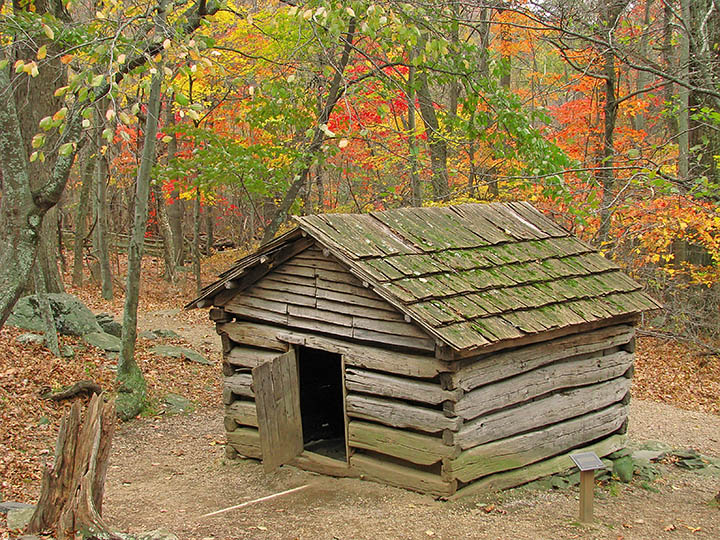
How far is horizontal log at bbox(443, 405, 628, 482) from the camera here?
25.8 ft

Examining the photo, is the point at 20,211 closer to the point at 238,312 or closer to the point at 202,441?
the point at 238,312

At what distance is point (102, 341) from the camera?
14195 millimetres

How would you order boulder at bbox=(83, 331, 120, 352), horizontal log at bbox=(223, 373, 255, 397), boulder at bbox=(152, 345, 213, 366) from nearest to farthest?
1. horizontal log at bbox=(223, 373, 255, 397)
2. boulder at bbox=(83, 331, 120, 352)
3. boulder at bbox=(152, 345, 213, 366)

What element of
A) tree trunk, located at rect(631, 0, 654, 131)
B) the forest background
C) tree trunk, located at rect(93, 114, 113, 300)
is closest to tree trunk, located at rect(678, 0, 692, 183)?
the forest background

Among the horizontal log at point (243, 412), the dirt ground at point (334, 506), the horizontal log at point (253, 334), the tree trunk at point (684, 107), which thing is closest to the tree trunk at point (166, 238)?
the dirt ground at point (334, 506)

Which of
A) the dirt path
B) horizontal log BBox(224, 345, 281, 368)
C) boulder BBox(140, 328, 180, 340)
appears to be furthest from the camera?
boulder BBox(140, 328, 180, 340)

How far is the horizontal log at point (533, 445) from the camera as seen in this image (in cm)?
788

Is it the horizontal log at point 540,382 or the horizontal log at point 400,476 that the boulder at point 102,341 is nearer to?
the horizontal log at point 400,476

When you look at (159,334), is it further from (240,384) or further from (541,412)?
(541,412)

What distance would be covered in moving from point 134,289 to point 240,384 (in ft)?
10.6

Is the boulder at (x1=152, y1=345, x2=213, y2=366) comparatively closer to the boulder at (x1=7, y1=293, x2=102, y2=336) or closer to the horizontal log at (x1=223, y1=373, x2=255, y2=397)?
the boulder at (x1=7, y1=293, x2=102, y2=336)

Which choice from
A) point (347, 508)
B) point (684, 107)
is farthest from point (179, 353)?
point (684, 107)

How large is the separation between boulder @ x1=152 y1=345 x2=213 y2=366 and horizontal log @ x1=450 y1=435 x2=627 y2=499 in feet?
28.3

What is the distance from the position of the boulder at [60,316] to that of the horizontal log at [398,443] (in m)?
8.14
